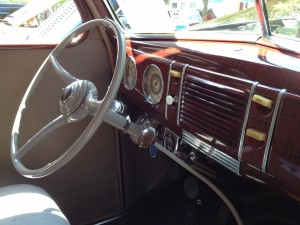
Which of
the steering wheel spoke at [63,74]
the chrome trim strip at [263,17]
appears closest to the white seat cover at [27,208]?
the steering wheel spoke at [63,74]

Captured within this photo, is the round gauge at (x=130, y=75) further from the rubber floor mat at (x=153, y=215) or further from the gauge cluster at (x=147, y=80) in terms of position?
the rubber floor mat at (x=153, y=215)

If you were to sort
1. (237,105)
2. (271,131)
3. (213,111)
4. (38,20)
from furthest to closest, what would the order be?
(38,20) → (213,111) → (237,105) → (271,131)

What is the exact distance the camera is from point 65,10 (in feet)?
6.02

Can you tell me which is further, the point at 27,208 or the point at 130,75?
the point at 130,75

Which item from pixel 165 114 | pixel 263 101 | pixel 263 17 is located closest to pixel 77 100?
pixel 165 114

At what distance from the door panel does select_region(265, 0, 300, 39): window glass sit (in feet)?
2.70

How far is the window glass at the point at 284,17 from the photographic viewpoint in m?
1.17

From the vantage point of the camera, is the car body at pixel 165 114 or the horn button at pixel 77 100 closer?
the car body at pixel 165 114

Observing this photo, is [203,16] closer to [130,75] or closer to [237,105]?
[130,75]

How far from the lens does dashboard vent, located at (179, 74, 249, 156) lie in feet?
3.10

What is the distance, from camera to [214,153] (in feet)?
3.53

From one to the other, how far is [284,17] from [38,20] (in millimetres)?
1247

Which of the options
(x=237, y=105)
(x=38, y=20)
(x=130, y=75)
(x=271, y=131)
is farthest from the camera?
(x=38, y=20)

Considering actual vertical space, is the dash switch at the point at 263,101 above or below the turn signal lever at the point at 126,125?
above
